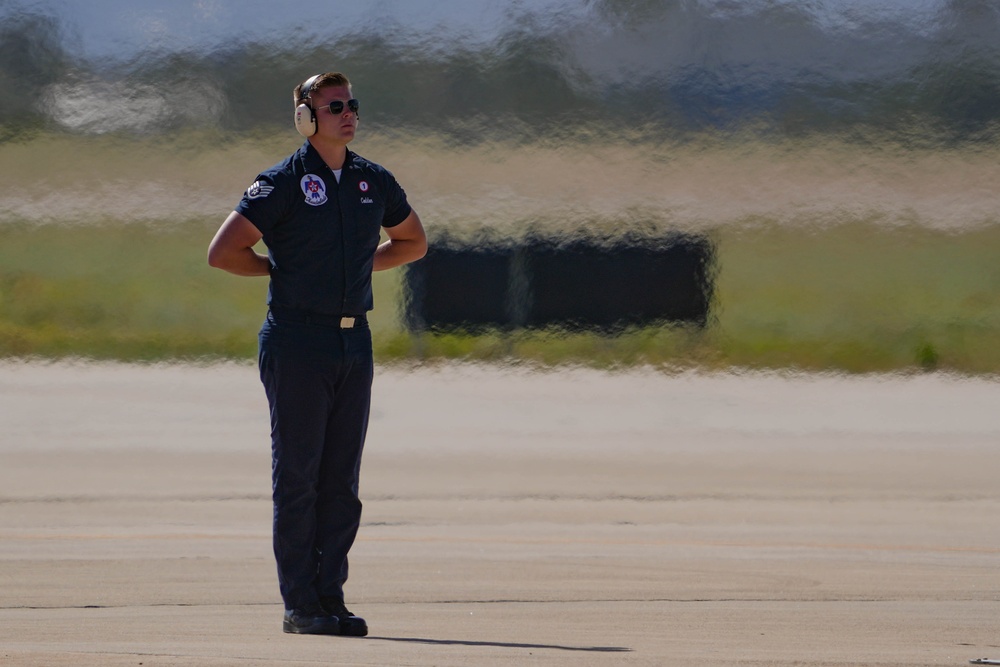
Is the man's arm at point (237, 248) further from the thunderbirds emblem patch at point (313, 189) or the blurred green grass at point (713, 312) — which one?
the blurred green grass at point (713, 312)

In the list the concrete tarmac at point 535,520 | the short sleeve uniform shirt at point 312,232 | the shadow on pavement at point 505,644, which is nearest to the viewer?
the shadow on pavement at point 505,644

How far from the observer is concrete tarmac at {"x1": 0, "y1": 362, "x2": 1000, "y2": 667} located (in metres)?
3.59

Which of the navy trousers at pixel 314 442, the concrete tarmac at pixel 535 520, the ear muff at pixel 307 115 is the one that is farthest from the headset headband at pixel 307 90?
the concrete tarmac at pixel 535 520

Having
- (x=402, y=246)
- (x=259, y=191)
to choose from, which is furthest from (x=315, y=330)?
(x=402, y=246)

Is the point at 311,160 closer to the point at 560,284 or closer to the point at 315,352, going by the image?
the point at 315,352

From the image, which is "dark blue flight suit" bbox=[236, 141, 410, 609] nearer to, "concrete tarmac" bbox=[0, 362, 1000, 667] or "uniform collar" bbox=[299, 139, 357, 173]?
"uniform collar" bbox=[299, 139, 357, 173]

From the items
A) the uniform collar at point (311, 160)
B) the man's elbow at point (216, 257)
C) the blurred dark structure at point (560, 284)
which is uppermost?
the blurred dark structure at point (560, 284)

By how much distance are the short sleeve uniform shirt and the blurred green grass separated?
5607 millimetres

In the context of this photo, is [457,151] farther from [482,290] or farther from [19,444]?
[19,444]

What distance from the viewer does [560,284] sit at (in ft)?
30.9

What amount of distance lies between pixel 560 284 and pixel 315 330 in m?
6.01

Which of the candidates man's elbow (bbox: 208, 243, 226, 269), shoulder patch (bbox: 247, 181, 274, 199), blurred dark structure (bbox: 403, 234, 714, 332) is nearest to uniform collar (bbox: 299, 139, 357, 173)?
shoulder patch (bbox: 247, 181, 274, 199)

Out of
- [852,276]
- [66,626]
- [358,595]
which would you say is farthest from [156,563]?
[852,276]

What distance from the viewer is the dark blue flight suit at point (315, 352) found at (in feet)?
11.3
